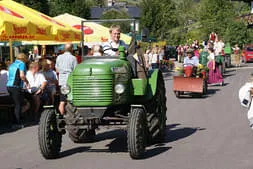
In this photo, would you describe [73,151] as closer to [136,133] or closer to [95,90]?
[95,90]

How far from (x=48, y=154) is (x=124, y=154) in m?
1.17

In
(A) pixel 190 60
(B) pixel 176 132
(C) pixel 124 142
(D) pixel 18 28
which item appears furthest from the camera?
(A) pixel 190 60

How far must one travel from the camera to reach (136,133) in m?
7.32

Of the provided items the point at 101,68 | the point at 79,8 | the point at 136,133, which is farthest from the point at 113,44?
the point at 79,8

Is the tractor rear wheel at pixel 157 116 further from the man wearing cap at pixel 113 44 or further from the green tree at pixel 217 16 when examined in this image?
the green tree at pixel 217 16

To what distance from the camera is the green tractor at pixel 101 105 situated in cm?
754

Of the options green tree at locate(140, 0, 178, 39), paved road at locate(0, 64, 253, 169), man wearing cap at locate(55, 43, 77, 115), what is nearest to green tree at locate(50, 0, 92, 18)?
green tree at locate(140, 0, 178, 39)

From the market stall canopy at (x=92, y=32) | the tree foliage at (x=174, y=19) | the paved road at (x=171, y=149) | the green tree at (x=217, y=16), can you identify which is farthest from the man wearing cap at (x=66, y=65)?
the tree foliage at (x=174, y=19)

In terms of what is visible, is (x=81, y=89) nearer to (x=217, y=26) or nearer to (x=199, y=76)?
(x=199, y=76)

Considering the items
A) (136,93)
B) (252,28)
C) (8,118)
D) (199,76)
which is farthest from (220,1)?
(136,93)

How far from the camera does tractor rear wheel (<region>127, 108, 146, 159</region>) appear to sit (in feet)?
24.1

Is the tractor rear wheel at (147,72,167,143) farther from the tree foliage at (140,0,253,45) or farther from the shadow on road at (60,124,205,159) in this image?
the tree foliage at (140,0,253,45)

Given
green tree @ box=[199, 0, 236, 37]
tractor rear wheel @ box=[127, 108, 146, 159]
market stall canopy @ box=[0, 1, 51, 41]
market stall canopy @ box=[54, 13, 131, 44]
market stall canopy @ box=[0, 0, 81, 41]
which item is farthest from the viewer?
green tree @ box=[199, 0, 236, 37]

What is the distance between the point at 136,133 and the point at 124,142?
1.94 metres
